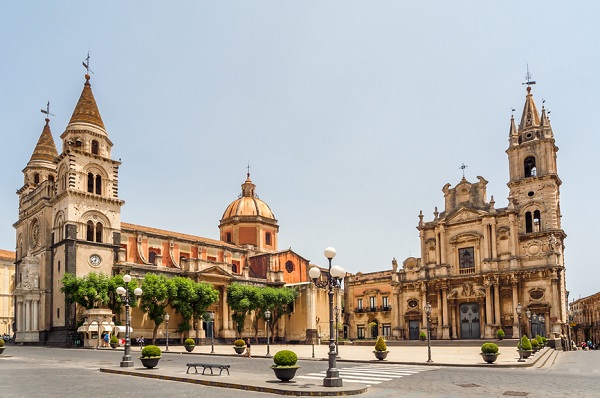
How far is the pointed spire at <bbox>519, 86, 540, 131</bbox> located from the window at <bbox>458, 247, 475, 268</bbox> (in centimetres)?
1469

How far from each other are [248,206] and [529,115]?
118 ft

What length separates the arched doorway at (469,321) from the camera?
191 ft

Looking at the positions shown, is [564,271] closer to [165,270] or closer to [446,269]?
[446,269]

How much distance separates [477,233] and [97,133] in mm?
39307

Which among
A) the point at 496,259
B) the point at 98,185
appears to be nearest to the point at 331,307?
the point at 98,185

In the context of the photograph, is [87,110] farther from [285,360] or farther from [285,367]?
→ [285,367]

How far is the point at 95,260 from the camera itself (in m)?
51.6

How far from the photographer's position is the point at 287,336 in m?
66.0

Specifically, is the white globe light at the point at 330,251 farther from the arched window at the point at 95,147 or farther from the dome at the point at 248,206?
the dome at the point at 248,206

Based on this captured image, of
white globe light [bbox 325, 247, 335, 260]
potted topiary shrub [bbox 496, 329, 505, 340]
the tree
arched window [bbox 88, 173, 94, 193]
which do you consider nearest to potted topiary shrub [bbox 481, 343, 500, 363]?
white globe light [bbox 325, 247, 335, 260]

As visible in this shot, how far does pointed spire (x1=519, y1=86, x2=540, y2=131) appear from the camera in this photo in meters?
61.8

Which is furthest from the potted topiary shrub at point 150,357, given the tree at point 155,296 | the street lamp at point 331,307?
the tree at point 155,296

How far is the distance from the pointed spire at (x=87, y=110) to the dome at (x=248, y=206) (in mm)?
23853

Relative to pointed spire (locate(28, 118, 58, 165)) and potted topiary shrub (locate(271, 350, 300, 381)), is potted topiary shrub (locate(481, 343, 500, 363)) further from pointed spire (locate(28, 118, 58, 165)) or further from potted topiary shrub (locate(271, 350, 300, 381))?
pointed spire (locate(28, 118, 58, 165))
